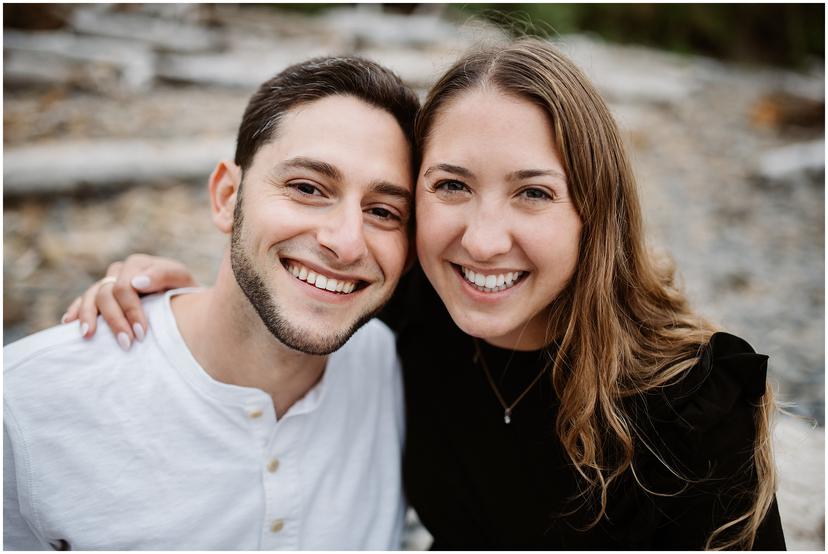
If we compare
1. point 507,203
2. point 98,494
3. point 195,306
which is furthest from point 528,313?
point 98,494

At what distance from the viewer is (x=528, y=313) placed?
7.39 ft

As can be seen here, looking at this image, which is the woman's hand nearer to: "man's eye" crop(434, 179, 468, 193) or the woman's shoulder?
"man's eye" crop(434, 179, 468, 193)

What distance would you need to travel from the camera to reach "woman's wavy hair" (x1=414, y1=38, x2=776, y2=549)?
2.15 m

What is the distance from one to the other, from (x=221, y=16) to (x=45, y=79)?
19.8ft

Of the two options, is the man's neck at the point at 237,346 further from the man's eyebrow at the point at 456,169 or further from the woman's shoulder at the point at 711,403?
the woman's shoulder at the point at 711,403

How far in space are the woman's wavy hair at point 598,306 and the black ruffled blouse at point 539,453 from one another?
67 mm

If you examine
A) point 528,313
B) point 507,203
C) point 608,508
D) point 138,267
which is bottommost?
point 608,508

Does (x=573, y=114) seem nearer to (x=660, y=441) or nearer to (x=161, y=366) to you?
(x=660, y=441)

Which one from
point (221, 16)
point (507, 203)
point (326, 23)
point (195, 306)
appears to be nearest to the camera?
point (507, 203)

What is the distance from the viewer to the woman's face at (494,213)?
2.09m

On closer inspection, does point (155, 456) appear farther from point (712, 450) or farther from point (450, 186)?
point (712, 450)

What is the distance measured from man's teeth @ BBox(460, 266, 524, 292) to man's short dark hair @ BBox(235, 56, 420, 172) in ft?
1.94

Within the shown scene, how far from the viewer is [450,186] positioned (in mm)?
2238

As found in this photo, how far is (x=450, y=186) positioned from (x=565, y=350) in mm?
834
